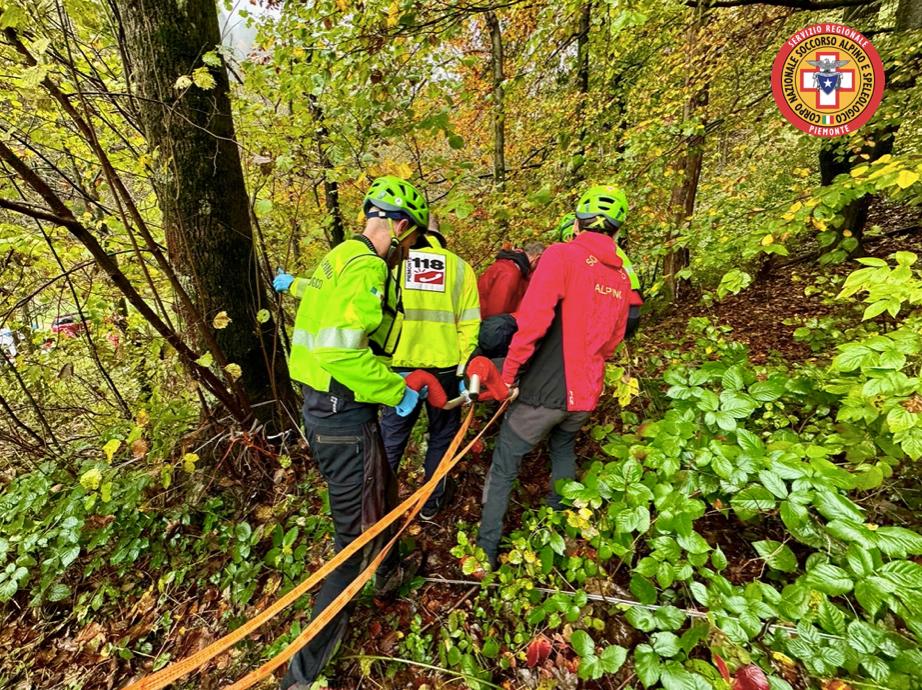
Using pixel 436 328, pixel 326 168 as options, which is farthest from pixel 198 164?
pixel 436 328

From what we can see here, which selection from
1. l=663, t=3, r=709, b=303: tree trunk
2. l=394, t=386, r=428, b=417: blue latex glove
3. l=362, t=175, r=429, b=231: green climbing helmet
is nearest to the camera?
l=394, t=386, r=428, b=417: blue latex glove

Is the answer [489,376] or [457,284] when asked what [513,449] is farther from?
[457,284]

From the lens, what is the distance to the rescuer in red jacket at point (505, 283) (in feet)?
11.6

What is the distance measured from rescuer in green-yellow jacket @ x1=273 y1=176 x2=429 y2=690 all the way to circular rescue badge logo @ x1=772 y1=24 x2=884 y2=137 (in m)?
4.32

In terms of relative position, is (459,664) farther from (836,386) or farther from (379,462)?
(836,386)

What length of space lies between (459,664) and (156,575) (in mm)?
2495

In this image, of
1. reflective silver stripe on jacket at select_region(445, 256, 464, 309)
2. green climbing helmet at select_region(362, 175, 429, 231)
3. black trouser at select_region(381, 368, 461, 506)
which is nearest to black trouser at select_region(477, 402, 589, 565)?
black trouser at select_region(381, 368, 461, 506)

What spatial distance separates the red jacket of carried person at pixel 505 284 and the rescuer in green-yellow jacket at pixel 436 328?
0.41 meters

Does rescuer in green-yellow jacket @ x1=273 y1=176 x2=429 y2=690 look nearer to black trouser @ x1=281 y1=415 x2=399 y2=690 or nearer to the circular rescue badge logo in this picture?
black trouser @ x1=281 y1=415 x2=399 y2=690

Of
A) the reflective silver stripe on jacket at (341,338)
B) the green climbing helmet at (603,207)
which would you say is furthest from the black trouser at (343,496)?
the green climbing helmet at (603,207)

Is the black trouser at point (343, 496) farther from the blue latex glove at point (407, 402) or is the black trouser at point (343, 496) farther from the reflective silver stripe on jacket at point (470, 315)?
the reflective silver stripe on jacket at point (470, 315)

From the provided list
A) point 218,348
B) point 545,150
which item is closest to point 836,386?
point 218,348

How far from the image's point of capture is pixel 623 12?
8.15 feet

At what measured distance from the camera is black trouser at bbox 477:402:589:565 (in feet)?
8.81
